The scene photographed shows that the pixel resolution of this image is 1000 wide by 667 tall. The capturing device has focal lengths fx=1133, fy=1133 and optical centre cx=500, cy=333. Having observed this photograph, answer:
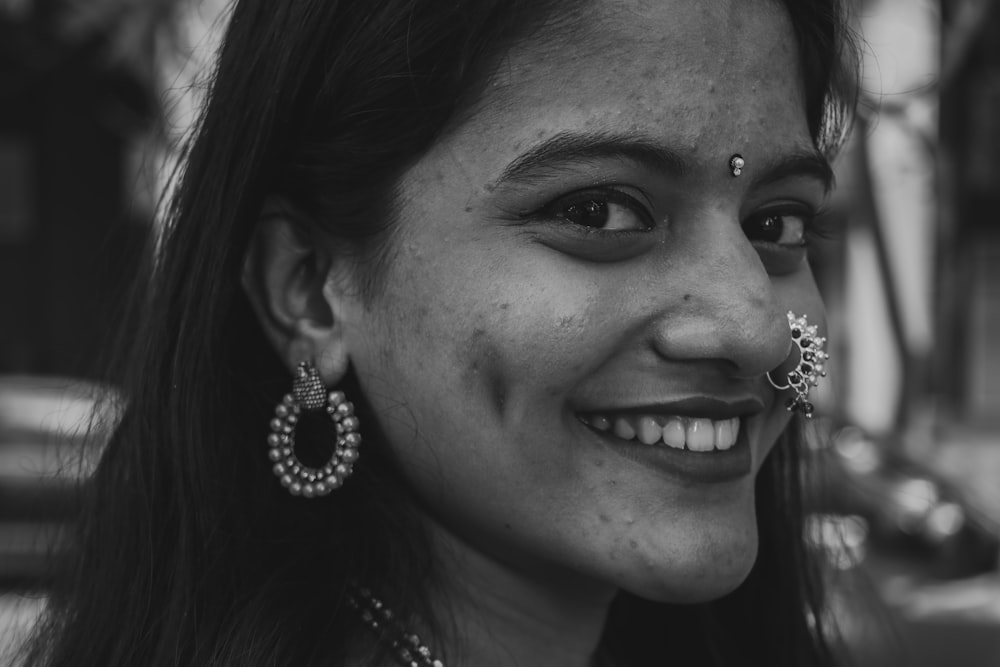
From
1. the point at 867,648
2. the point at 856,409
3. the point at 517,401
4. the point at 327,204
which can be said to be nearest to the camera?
the point at 517,401

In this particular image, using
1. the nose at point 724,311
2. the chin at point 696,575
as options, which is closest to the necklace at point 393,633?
the chin at point 696,575

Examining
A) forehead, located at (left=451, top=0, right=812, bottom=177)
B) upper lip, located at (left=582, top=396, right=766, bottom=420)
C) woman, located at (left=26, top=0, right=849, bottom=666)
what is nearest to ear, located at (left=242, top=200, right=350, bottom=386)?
woman, located at (left=26, top=0, right=849, bottom=666)

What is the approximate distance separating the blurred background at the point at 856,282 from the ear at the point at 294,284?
13.5 inches

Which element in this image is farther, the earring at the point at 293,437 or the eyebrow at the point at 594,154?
the earring at the point at 293,437

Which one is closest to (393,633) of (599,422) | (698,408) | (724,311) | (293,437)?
(293,437)

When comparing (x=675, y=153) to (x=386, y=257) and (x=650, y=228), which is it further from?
(x=386, y=257)

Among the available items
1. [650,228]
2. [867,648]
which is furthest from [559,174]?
[867,648]

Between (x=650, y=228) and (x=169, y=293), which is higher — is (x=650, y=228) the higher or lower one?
the higher one

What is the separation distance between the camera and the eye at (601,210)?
145 centimetres

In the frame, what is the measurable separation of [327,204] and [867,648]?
6.39 feet

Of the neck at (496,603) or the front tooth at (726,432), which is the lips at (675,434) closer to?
the front tooth at (726,432)

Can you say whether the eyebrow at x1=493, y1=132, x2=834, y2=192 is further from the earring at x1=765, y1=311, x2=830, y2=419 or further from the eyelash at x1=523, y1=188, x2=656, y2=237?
the earring at x1=765, y1=311, x2=830, y2=419

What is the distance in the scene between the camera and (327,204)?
5.03ft

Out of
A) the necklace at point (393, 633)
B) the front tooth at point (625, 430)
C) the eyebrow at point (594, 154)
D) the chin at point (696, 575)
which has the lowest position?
the necklace at point (393, 633)
